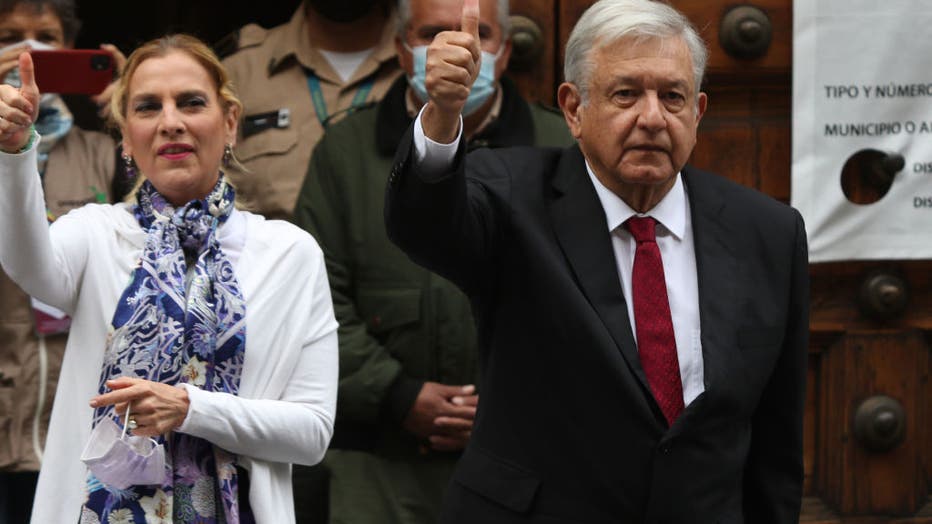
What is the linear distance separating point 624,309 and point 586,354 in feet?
0.35

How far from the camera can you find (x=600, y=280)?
9.52 feet

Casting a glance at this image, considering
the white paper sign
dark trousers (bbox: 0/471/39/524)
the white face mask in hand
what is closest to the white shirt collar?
the white face mask in hand

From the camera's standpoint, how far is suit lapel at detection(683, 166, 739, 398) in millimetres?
2914

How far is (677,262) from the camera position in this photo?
303 cm

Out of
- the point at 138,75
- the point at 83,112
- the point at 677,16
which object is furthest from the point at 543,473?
the point at 83,112

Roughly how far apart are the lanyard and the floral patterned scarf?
137 centimetres

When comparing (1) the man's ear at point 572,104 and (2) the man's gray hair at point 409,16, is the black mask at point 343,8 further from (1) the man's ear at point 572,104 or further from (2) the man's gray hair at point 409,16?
(1) the man's ear at point 572,104

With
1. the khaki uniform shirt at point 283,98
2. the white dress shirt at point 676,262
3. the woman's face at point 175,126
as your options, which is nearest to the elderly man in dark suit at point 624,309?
the white dress shirt at point 676,262

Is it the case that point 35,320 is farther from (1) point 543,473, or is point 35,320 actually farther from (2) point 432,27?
(1) point 543,473

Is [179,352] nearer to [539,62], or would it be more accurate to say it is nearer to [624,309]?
[624,309]

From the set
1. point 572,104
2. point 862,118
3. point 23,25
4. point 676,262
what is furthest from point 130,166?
point 862,118

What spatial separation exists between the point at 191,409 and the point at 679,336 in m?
0.88

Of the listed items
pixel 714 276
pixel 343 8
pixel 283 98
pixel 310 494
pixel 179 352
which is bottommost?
pixel 310 494

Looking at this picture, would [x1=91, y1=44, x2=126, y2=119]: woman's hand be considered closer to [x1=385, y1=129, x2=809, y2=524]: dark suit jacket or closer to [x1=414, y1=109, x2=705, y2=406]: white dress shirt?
[x1=385, y1=129, x2=809, y2=524]: dark suit jacket
